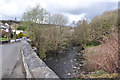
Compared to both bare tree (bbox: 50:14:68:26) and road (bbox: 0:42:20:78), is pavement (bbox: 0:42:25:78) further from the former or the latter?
bare tree (bbox: 50:14:68:26)

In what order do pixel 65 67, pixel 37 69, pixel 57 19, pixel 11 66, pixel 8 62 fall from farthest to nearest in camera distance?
pixel 57 19, pixel 65 67, pixel 8 62, pixel 11 66, pixel 37 69

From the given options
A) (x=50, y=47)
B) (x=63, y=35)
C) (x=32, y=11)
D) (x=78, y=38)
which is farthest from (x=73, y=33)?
(x=32, y=11)

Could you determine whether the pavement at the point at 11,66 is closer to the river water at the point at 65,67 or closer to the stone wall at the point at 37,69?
the stone wall at the point at 37,69

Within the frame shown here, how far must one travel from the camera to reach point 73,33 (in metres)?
16.4

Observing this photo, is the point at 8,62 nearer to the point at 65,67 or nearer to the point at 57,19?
the point at 65,67

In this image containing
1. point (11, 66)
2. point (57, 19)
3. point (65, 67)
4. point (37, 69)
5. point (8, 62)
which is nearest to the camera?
point (37, 69)

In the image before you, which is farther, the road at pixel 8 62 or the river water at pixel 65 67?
the river water at pixel 65 67

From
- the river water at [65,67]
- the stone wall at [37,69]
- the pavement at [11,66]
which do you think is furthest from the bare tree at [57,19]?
the stone wall at [37,69]

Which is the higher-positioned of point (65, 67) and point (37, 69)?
point (37, 69)

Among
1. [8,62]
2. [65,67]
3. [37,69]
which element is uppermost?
[37,69]

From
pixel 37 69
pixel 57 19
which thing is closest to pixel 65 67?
pixel 37 69

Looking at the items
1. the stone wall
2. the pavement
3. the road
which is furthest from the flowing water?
the stone wall

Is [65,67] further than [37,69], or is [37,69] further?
[65,67]

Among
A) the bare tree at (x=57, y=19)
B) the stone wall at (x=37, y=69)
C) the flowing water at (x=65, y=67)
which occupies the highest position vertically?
the bare tree at (x=57, y=19)
